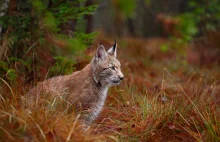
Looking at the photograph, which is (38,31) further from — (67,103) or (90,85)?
(67,103)

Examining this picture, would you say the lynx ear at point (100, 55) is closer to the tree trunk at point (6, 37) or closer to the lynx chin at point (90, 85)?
the lynx chin at point (90, 85)

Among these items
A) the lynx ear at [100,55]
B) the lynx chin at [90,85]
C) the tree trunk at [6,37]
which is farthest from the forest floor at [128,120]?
the tree trunk at [6,37]

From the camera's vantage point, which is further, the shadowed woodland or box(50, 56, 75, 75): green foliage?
box(50, 56, 75, 75): green foliage

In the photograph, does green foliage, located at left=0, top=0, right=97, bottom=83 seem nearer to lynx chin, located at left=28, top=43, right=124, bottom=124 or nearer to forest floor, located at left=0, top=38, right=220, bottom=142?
lynx chin, located at left=28, top=43, right=124, bottom=124

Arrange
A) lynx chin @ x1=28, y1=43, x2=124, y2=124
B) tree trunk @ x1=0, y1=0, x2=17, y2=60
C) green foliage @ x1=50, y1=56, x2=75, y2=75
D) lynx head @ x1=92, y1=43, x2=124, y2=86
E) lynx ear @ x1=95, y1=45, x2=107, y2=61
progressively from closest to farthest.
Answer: lynx chin @ x1=28, y1=43, x2=124, y2=124, lynx head @ x1=92, y1=43, x2=124, y2=86, lynx ear @ x1=95, y1=45, x2=107, y2=61, tree trunk @ x1=0, y1=0, x2=17, y2=60, green foliage @ x1=50, y1=56, x2=75, y2=75

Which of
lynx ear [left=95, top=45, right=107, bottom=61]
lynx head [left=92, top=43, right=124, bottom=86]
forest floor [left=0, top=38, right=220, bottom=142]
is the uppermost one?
lynx ear [left=95, top=45, right=107, bottom=61]

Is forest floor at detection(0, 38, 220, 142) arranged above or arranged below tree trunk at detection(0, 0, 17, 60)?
below

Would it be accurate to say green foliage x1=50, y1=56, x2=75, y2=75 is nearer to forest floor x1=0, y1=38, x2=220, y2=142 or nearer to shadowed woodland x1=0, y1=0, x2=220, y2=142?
shadowed woodland x1=0, y1=0, x2=220, y2=142

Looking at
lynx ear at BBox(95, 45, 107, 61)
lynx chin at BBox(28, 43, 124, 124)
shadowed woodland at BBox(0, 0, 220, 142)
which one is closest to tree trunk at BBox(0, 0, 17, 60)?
shadowed woodland at BBox(0, 0, 220, 142)

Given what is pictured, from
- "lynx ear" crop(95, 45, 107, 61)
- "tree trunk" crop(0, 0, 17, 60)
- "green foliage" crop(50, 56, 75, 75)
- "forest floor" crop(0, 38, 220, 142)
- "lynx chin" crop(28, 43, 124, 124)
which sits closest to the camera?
"forest floor" crop(0, 38, 220, 142)

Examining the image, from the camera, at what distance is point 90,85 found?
592 cm

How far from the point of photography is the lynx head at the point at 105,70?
5977 mm

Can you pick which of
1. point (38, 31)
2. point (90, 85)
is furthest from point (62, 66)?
point (90, 85)

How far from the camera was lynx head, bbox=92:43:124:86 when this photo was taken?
5977 millimetres
